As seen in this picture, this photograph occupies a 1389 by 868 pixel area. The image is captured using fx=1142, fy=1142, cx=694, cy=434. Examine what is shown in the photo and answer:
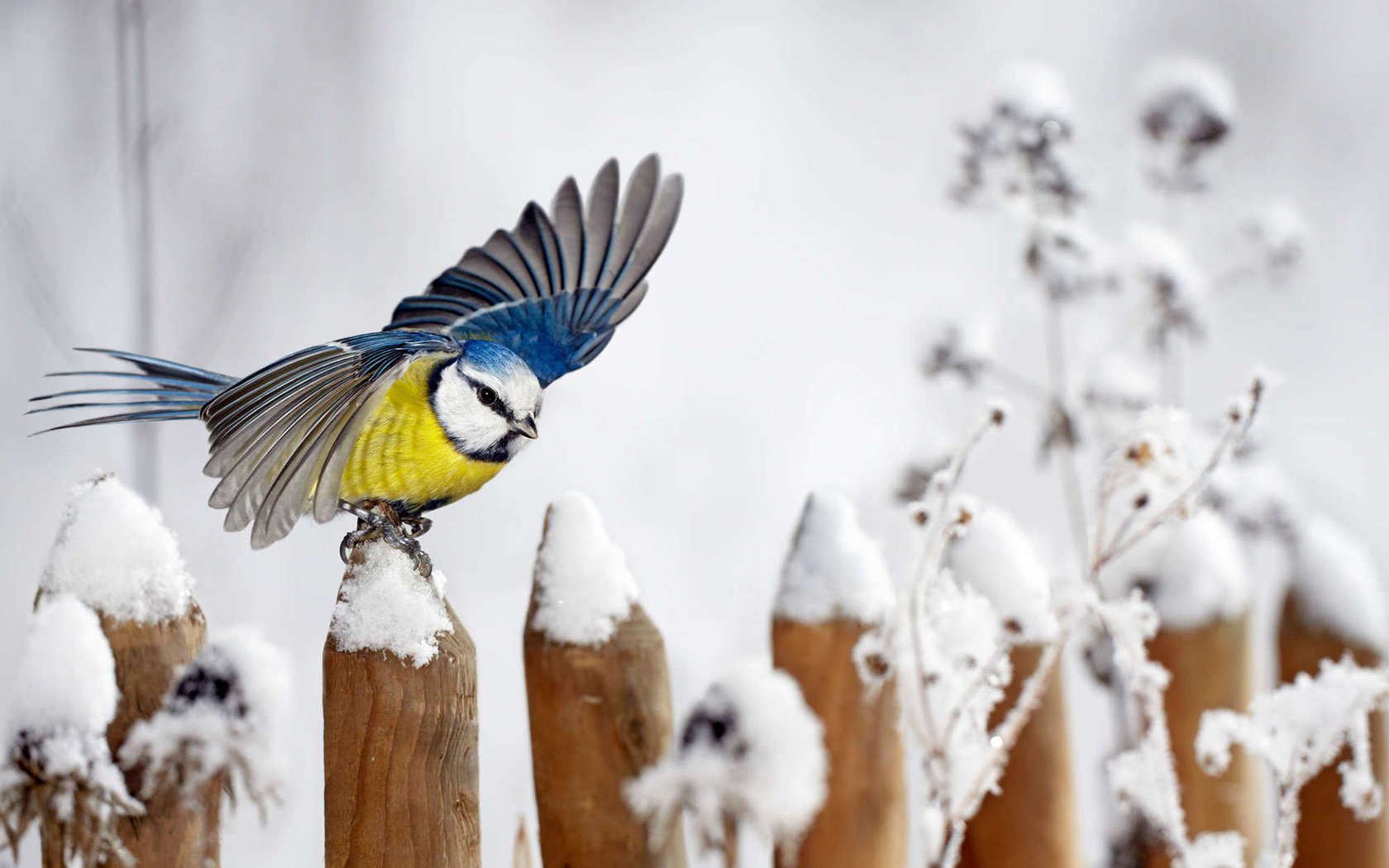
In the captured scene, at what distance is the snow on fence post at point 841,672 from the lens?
0.74 meters

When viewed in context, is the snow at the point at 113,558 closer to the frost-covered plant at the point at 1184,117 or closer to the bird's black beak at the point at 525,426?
the bird's black beak at the point at 525,426

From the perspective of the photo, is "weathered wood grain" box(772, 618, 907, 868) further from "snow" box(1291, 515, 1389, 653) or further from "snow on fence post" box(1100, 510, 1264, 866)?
"snow" box(1291, 515, 1389, 653)

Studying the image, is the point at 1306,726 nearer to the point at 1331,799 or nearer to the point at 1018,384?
the point at 1331,799

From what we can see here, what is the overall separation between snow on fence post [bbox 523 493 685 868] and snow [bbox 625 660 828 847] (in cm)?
15

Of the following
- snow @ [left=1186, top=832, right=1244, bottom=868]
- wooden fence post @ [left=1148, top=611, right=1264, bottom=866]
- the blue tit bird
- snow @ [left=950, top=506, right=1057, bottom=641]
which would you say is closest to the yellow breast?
the blue tit bird

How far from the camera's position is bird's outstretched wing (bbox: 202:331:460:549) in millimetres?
624

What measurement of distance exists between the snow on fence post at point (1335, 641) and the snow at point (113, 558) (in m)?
1.00

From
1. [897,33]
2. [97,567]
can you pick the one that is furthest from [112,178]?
[897,33]

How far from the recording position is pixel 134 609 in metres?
0.66

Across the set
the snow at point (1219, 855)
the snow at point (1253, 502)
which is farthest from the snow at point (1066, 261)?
the snow at point (1219, 855)

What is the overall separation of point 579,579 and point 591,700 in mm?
73

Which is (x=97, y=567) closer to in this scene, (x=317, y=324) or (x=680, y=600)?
(x=317, y=324)

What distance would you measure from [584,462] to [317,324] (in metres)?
0.35

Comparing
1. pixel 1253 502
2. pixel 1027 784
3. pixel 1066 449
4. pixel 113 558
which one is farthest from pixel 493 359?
pixel 1253 502
